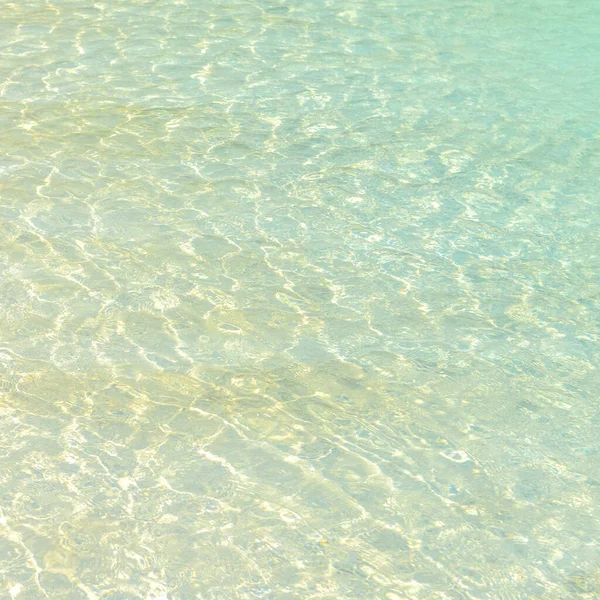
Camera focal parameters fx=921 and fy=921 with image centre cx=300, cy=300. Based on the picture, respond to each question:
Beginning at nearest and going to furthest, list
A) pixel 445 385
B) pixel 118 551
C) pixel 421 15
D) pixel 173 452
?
1. pixel 118 551
2. pixel 173 452
3. pixel 445 385
4. pixel 421 15

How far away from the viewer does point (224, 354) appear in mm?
4918

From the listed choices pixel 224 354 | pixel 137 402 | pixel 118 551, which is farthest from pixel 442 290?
pixel 118 551

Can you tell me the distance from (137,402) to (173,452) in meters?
0.41

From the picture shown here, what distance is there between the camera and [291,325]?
521cm

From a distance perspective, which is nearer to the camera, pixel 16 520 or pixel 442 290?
pixel 16 520

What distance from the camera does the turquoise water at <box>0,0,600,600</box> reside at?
3820mm

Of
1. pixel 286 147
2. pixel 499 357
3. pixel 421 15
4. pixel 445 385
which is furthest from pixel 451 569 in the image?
pixel 421 15

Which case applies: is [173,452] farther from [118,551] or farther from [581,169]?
[581,169]

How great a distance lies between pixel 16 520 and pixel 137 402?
0.91m

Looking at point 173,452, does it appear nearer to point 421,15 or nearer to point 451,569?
point 451,569

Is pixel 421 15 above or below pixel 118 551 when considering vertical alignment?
below

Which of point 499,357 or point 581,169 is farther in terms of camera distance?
point 581,169

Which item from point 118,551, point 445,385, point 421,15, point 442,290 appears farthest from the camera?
point 421,15

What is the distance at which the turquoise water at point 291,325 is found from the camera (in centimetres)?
382
